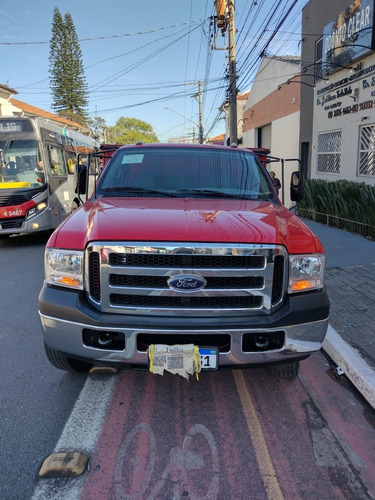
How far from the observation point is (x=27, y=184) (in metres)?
9.01

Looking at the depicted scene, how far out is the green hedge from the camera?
27.7ft

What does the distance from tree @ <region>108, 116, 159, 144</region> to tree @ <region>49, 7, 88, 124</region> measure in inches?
1464

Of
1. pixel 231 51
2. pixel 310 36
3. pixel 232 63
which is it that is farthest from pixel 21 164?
pixel 310 36

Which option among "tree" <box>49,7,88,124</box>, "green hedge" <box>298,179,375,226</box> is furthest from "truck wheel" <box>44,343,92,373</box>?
"tree" <box>49,7,88,124</box>

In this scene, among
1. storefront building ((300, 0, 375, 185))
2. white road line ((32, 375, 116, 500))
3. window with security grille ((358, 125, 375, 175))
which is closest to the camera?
white road line ((32, 375, 116, 500))

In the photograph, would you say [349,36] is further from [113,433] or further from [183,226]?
[113,433]

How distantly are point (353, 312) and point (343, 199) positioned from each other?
18.7 feet

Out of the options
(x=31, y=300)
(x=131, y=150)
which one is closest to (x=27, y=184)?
(x=31, y=300)

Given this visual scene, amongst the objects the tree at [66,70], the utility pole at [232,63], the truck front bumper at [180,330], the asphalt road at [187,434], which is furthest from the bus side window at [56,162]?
the tree at [66,70]

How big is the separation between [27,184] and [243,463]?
329 inches

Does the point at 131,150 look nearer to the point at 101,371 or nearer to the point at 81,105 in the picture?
the point at 101,371

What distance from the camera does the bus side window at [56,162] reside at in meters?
9.73

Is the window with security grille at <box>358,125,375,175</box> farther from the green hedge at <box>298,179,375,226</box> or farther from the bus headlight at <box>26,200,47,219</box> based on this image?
the bus headlight at <box>26,200,47,219</box>

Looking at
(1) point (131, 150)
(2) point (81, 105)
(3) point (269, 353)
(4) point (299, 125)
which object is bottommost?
(3) point (269, 353)
